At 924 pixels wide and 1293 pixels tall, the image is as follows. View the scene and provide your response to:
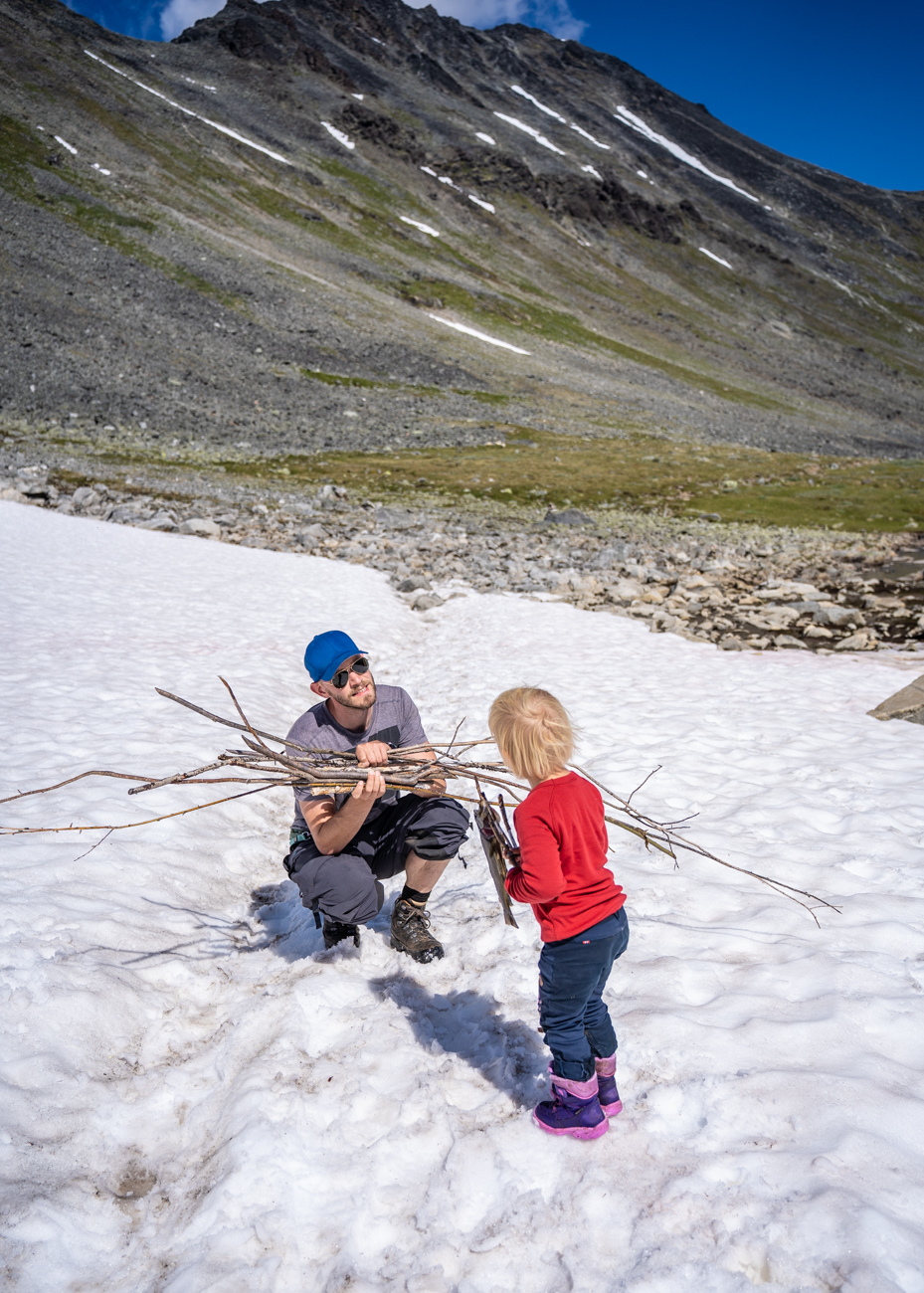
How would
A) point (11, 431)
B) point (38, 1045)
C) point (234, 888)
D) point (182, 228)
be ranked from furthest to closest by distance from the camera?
point (182, 228), point (11, 431), point (234, 888), point (38, 1045)

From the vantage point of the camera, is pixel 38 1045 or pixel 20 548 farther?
pixel 20 548

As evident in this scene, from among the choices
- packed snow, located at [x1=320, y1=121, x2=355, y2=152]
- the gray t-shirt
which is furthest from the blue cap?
packed snow, located at [x1=320, y1=121, x2=355, y2=152]

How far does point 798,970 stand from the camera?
4.37m

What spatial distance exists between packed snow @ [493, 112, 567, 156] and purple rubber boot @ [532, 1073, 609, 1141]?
184713mm

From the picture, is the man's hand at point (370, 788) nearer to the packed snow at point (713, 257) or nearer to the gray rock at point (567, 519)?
the gray rock at point (567, 519)

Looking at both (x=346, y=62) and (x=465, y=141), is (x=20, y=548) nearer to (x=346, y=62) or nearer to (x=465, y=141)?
(x=465, y=141)

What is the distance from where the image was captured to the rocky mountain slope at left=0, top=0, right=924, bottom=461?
1875 inches

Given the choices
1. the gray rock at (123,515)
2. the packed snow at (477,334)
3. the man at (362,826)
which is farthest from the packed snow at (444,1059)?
the packed snow at (477,334)

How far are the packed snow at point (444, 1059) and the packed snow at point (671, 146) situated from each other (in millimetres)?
213878

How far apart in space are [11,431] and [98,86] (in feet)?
296

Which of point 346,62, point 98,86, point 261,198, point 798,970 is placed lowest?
point 798,970

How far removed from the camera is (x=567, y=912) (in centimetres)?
338

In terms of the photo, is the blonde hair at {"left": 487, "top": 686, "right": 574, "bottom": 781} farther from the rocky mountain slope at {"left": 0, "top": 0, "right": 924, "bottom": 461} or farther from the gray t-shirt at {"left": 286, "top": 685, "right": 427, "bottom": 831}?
the rocky mountain slope at {"left": 0, "top": 0, "right": 924, "bottom": 461}

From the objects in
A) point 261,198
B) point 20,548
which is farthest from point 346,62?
point 20,548
